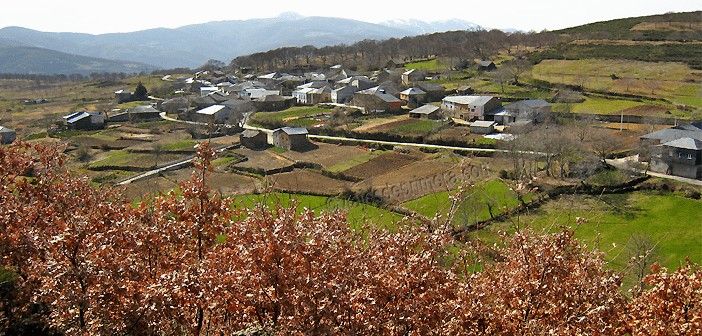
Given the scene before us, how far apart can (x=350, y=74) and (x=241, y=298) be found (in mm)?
88712

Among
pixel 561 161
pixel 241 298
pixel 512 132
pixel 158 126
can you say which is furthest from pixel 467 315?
pixel 158 126

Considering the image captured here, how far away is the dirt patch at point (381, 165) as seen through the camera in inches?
1665

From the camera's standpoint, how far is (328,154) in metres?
48.8

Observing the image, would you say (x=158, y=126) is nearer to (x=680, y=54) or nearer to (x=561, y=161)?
(x=561, y=161)

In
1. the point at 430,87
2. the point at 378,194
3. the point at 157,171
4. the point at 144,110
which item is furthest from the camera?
the point at 430,87

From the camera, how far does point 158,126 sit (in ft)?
211

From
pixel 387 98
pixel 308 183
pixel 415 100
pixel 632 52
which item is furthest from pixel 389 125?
pixel 632 52

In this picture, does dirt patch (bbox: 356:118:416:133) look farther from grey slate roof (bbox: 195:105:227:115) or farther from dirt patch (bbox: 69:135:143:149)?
dirt patch (bbox: 69:135:143:149)

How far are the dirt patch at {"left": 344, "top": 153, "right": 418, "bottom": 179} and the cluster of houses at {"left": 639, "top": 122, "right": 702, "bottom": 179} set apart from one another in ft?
57.5

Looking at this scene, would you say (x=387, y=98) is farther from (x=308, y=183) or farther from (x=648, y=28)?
(x=648, y=28)

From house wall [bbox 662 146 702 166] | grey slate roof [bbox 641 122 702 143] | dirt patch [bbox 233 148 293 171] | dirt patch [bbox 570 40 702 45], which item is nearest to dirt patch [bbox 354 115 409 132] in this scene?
dirt patch [bbox 233 148 293 171]

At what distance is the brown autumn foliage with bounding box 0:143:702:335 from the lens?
712 cm

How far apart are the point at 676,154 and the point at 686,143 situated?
989 mm

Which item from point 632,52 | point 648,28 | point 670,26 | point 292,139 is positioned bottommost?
point 292,139
